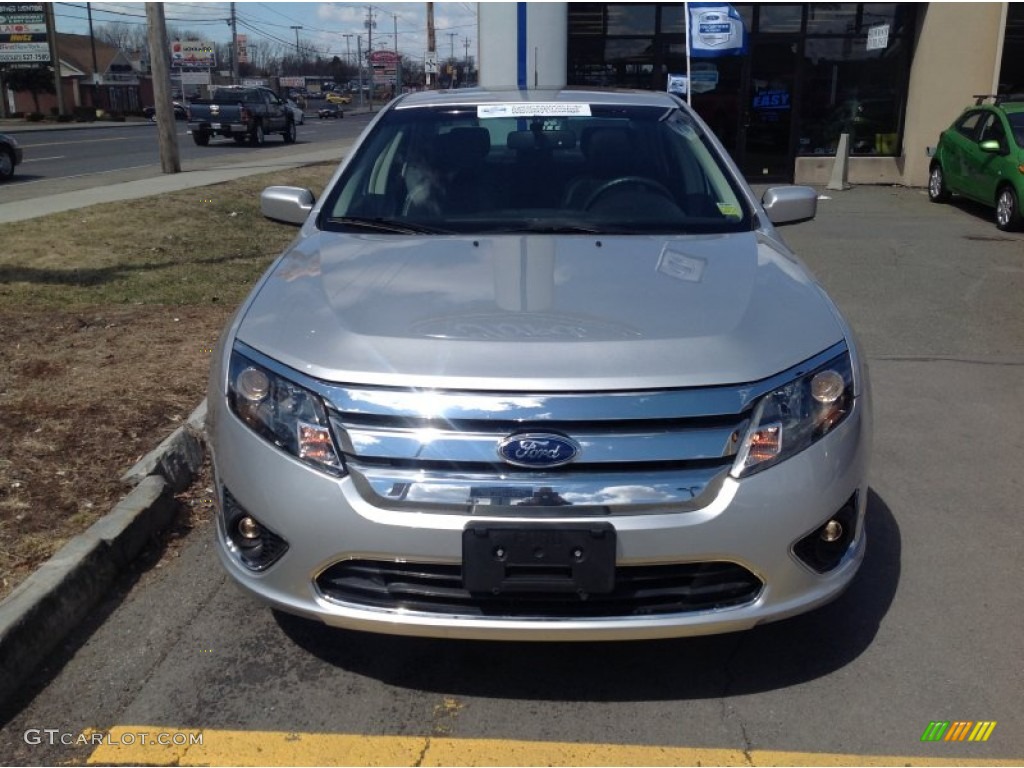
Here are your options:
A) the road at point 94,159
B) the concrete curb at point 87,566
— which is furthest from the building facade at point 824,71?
the concrete curb at point 87,566

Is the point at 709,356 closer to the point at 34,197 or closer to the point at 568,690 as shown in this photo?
the point at 568,690

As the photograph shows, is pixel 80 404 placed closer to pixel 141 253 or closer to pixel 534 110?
pixel 534 110

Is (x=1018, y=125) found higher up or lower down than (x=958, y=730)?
higher up

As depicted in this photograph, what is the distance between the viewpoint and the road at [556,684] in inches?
105

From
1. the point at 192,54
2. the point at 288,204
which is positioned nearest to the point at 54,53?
the point at 192,54

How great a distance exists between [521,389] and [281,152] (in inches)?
1048

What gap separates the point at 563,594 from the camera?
256 cm

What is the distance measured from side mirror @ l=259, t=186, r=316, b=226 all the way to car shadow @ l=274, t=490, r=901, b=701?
185 cm

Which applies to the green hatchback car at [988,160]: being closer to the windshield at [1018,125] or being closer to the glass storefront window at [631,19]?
the windshield at [1018,125]

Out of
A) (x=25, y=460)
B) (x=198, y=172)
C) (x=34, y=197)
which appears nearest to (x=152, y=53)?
(x=198, y=172)

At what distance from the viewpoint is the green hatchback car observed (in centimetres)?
1198

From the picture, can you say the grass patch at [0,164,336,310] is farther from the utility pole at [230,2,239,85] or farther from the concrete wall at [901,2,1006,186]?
the utility pole at [230,2,239,85]

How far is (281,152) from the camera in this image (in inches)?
1083

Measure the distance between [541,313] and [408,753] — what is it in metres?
1.28
